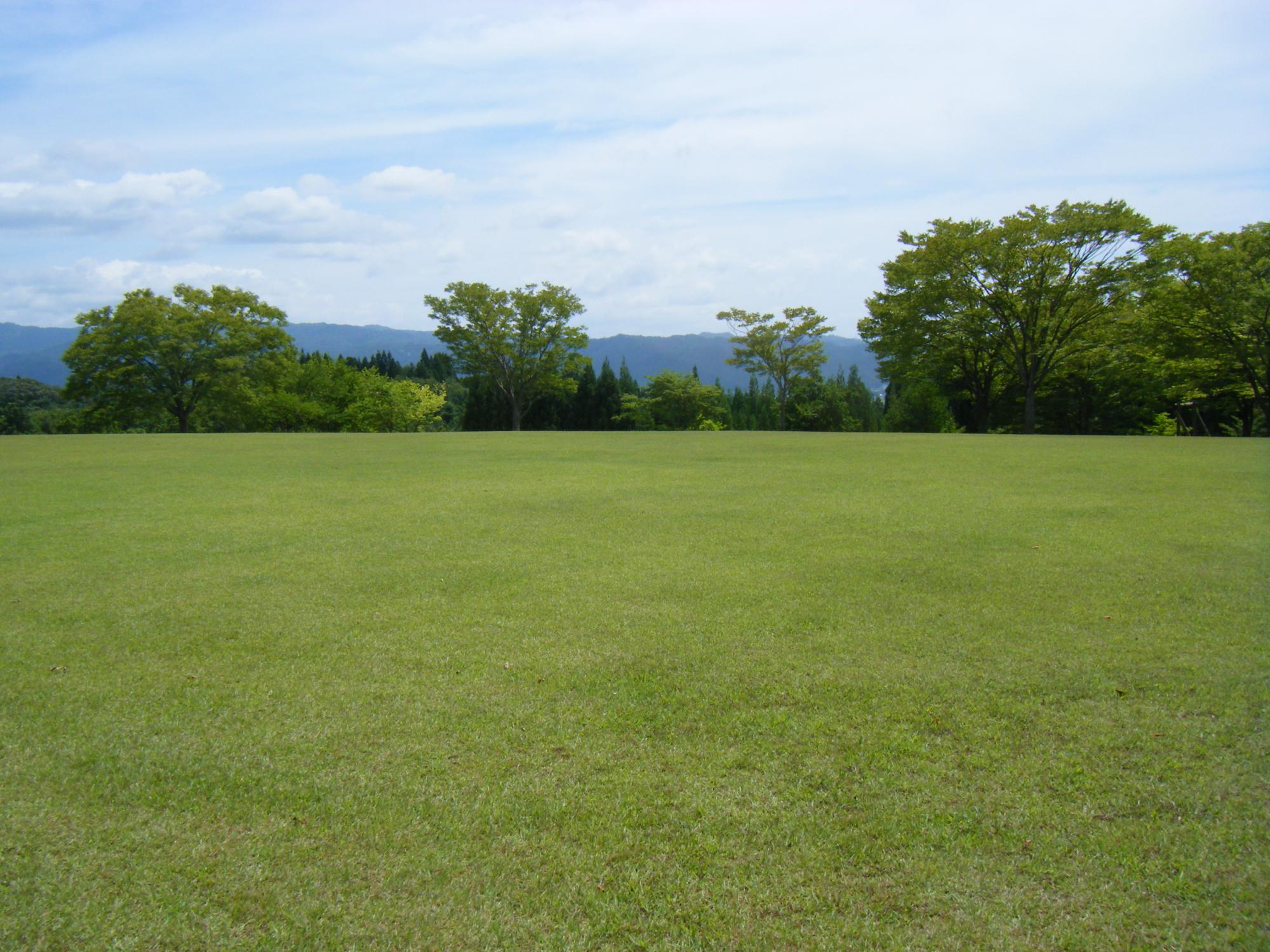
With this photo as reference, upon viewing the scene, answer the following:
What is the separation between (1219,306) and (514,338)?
38550 mm

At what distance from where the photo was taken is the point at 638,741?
10.9ft

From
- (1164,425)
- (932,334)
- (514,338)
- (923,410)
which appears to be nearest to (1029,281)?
(932,334)

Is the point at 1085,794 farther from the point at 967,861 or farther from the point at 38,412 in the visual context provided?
the point at 38,412

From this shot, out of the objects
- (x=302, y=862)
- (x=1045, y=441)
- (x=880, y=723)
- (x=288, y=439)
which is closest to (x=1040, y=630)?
(x=880, y=723)

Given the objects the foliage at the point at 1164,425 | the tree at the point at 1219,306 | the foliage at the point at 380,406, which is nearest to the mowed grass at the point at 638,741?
the tree at the point at 1219,306

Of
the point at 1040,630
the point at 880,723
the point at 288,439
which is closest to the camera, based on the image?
the point at 880,723

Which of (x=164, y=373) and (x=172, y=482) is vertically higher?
(x=164, y=373)

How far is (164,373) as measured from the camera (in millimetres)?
45438

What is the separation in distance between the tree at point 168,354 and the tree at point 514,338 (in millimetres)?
11814

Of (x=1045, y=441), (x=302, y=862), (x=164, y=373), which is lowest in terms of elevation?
(x=302, y=862)

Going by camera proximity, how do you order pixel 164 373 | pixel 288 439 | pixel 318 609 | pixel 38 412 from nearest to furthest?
pixel 318 609
pixel 288 439
pixel 164 373
pixel 38 412

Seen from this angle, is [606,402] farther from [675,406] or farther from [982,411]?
[982,411]

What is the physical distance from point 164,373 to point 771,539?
1911 inches

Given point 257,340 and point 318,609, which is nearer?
point 318,609
